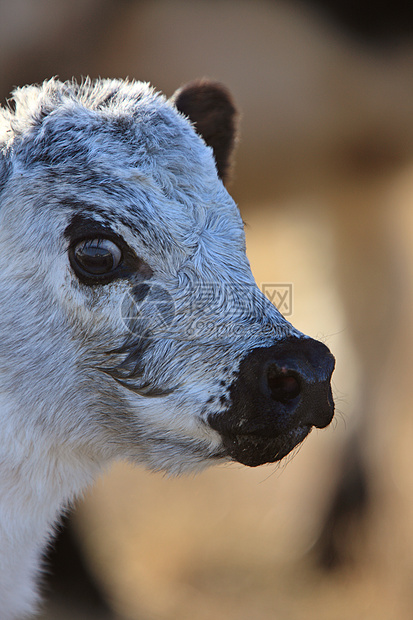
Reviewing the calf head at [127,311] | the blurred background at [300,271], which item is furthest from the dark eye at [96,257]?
the blurred background at [300,271]

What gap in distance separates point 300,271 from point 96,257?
3.00 meters

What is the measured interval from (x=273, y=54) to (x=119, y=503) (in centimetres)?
369

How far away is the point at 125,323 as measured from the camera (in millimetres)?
1599

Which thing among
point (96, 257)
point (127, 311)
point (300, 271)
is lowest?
point (127, 311)

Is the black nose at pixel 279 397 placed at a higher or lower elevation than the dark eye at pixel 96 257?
lower

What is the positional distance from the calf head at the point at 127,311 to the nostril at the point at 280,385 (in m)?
0.05

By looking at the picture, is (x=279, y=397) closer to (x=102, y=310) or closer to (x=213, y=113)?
(x=102, y=310)

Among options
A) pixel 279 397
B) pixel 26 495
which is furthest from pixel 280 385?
pixel 26 495

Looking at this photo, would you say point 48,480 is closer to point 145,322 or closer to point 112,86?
point 145,322

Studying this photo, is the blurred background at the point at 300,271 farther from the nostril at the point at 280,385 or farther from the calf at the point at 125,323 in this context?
the nostril at the point at 280,385

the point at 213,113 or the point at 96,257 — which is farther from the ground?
the point at 213,113

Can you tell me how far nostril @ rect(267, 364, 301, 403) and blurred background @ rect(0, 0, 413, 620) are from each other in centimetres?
250

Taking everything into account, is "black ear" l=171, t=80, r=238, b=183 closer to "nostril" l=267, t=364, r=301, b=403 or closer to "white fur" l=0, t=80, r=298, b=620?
"white fur" l=0, t=80, r=298, b=620

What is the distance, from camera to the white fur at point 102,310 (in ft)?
5.17
